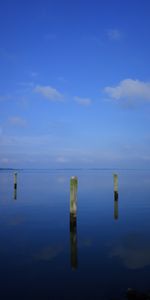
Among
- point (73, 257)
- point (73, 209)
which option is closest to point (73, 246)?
point (73, 257)

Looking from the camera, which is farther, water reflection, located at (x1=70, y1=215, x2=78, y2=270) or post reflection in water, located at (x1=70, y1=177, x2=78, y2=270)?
post reflection in water, located at (x1=70, y1=177, x2=78, y2=270)

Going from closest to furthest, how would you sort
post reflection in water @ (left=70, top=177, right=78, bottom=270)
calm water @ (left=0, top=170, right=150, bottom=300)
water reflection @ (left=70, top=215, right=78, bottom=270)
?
calm water @ (left=0, top=170, right=150, bottom=300), water reflection @ (left=70, top=215, right=78, bottom=270), post reflection in water @ (left=70, top=177, right=78, bottom=270)

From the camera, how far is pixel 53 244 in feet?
49.1

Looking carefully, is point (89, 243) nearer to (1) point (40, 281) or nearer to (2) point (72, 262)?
(2) point (72, 262)

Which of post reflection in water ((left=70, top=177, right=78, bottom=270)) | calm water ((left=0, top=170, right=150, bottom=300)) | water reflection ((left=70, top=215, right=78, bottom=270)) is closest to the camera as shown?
calm water ((left=0, top=170, right=150, bottom=300))

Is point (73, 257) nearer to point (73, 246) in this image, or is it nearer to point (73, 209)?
point (73, 246)

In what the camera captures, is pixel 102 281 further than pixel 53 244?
No

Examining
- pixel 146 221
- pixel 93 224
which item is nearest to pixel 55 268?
pixel 93 224

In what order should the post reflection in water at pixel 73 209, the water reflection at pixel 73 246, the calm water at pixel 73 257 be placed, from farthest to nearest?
the post reflection in water at pixel 73 209 → the water reflection at pixel 73 246 → the calm water at pixel 73 257

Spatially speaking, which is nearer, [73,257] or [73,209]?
[73,257]

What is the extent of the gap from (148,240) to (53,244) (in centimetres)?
513

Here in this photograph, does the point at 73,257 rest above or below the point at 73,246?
below

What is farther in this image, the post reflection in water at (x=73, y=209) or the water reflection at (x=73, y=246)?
the post reflection in water at (x=73, y=209)

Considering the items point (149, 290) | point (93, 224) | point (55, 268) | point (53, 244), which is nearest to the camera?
point (149, 290)
